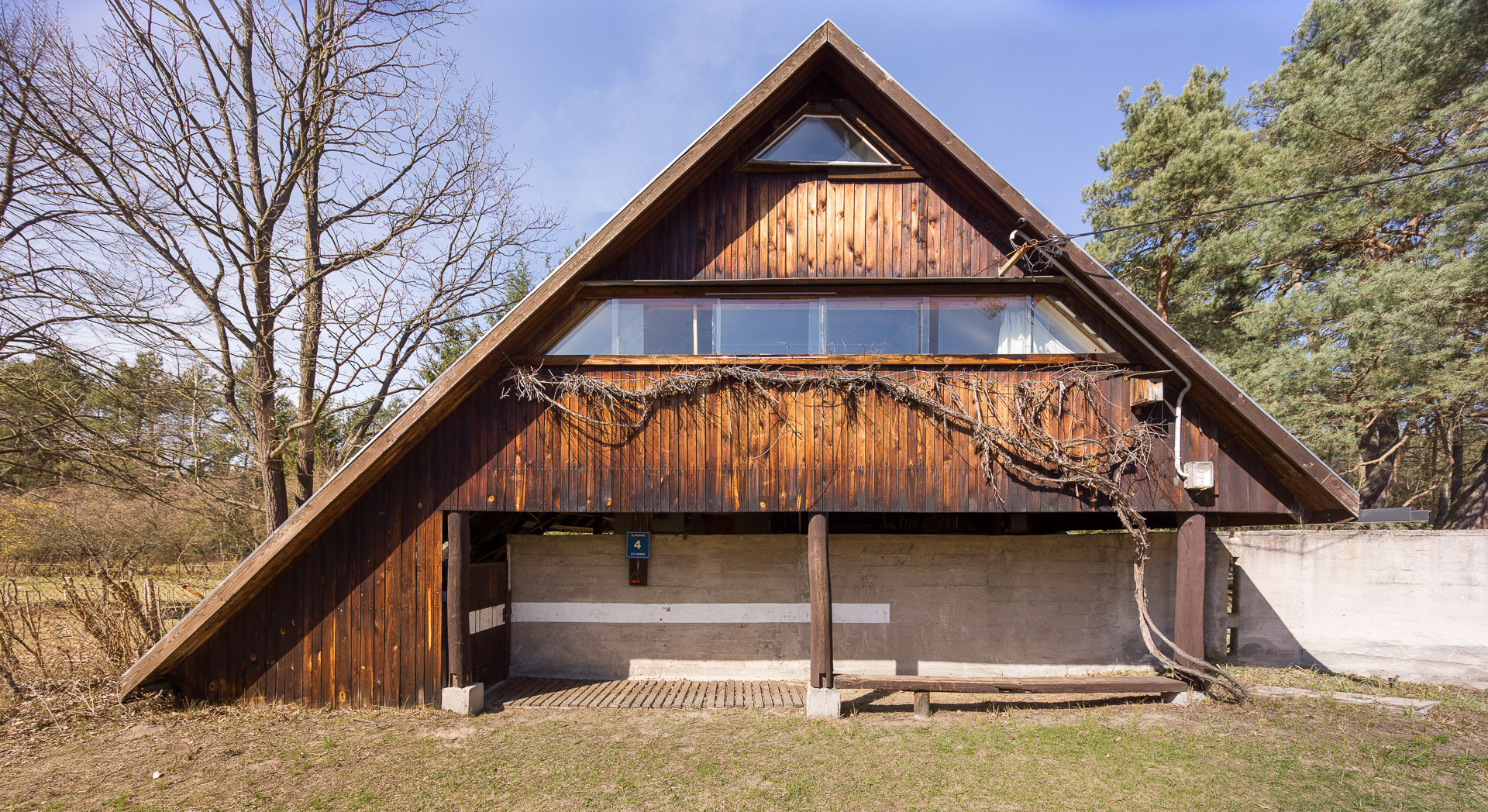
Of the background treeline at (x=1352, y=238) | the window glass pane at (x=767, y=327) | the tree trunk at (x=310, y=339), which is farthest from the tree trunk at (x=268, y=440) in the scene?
the background treeline at (x=1352, y=238)

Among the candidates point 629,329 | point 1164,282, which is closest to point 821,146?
point 629,329

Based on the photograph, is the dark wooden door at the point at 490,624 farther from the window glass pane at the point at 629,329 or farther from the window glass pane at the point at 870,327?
the window glass pane at the point at 870,327

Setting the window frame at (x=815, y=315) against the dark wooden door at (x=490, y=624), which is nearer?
the window frame at (x=815, y=315)

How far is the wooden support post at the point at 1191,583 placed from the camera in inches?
263

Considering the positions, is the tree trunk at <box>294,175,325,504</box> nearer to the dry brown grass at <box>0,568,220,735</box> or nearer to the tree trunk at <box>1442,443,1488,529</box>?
the dry brown grass at <box>0,568,220,735</box>

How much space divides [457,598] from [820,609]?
434 cm

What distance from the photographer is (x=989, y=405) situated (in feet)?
21.7

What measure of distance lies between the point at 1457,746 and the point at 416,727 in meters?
11.2

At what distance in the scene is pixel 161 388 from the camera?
927 cm

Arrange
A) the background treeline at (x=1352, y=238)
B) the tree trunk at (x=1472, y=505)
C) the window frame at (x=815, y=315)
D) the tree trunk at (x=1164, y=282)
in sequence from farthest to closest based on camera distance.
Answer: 1. the tree trunk at (x=1164, y=282)
2. the tree trunk at (x=1472, y=505)
3. the background treeline at (x=1352, y=238)
4. the window frame at (x=815, y=315)

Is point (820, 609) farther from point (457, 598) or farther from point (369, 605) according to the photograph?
point (369, 605)

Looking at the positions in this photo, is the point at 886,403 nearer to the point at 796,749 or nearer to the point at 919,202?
the point at 919,202

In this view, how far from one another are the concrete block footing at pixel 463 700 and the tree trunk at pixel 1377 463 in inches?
776

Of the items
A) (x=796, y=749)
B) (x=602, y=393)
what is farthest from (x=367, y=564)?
(x=796, y=749)
